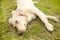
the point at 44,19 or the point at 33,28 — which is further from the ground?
the point at 44,19

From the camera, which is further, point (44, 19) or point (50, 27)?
point (44, 19)

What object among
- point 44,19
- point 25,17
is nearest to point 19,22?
point 25,17

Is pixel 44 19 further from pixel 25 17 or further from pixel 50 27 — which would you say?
pixel 25 17

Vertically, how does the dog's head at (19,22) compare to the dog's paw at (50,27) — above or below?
above

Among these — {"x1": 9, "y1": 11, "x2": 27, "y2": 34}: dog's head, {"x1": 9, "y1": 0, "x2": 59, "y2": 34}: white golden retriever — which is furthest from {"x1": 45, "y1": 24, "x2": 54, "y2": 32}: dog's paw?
{"x1": 9, "y1": 11, "x2": 27, "y2": 34}: dog's head

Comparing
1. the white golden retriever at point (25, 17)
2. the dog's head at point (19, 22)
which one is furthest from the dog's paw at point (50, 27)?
the dog's head at point (19, 22)

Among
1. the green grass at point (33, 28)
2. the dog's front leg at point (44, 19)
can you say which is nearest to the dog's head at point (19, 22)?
the green grass at point (33, 28)

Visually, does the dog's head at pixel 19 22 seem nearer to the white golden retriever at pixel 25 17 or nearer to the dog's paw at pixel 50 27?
the white golden retriever at pixel 25 17

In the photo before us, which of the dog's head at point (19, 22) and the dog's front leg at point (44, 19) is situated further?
the dog's front leg at point (44, 19)

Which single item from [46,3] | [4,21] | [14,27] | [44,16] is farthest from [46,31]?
[46,3]

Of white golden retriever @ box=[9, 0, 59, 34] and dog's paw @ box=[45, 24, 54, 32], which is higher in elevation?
white golden retriever @ box=[9, 0, 59, 34]

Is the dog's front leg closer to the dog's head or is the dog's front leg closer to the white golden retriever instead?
the white golden retriever

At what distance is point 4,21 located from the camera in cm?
319

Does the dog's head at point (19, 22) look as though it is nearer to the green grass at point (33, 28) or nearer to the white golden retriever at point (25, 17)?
the white golden retriever at point (25, 17)
